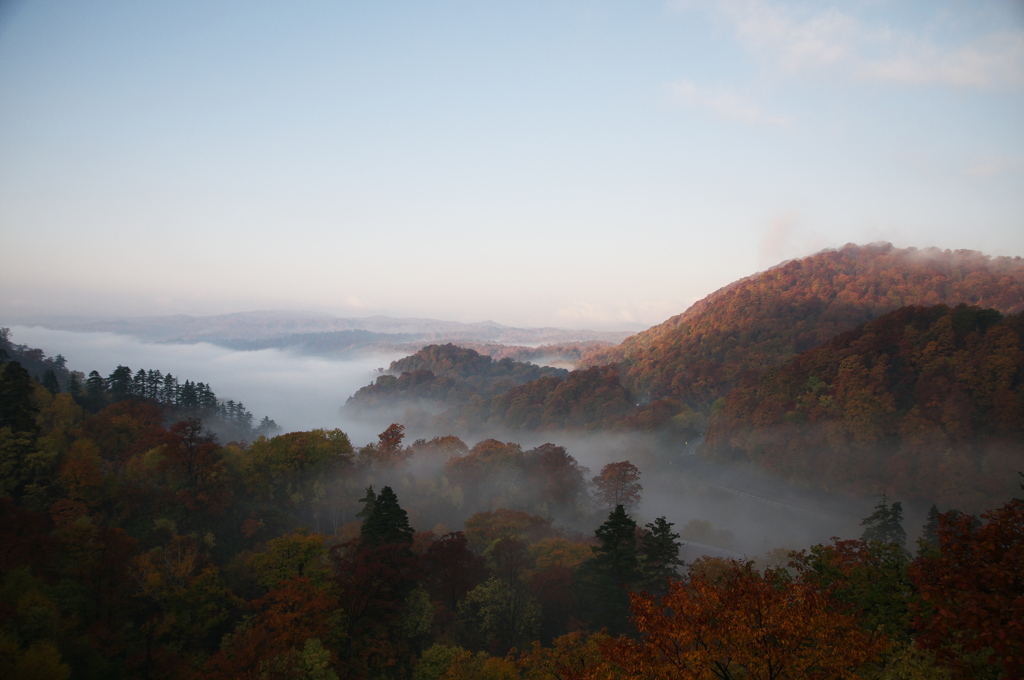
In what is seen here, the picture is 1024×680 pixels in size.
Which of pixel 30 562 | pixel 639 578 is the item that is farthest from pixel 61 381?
pixel 639 578

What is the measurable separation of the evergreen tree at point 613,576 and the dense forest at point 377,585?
108 mm

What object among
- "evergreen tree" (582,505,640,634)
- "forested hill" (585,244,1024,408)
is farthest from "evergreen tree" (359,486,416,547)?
"forested hill" (585,244,1024,408)

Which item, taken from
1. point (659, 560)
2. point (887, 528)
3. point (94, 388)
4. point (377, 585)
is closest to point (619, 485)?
point (887, 528)

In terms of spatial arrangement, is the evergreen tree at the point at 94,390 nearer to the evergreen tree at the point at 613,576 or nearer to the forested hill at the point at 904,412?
the evergreen tree at the point at 613,576

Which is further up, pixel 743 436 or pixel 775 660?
pixel 775 660

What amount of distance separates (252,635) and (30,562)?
10466 mm

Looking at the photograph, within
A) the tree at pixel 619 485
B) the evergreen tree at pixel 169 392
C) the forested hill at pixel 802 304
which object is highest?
the forested hill at pixel 802 304

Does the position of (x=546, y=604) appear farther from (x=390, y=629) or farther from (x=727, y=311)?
(x=727, y=311)

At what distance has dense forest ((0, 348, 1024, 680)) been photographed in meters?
7.65

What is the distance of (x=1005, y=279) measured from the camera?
2707 inches

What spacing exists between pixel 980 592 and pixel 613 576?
1628 cm

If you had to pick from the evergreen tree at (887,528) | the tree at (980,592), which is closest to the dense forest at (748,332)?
the evergreen tree at (887,528)

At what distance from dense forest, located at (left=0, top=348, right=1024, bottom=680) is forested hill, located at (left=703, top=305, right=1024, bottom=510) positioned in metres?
4.75

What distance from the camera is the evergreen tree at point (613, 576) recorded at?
2084cm
